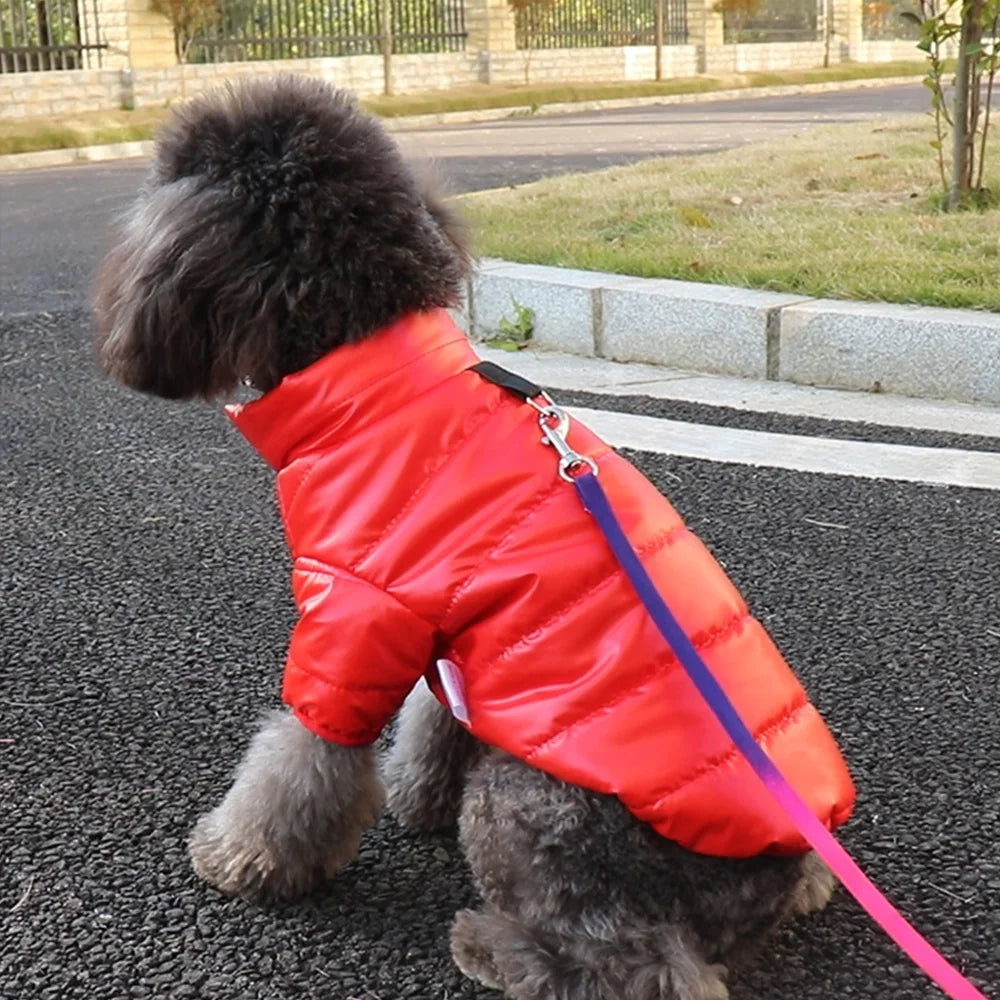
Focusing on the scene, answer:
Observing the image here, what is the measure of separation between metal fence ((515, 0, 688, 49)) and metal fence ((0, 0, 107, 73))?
8.82m

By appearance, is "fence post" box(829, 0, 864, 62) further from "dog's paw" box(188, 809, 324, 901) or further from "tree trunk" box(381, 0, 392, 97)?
"dog's paw" box(188, 809, 324, 901)

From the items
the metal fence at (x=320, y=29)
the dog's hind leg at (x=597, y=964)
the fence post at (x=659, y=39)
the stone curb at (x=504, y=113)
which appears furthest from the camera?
the fence post at (x=659, y=39)

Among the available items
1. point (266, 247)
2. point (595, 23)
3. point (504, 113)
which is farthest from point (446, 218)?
point (595, 23)

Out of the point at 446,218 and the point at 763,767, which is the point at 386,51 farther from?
the point at 763,767

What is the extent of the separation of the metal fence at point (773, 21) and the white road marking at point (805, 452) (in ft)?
95.6

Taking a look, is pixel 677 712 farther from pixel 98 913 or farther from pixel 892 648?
pixel 892 648

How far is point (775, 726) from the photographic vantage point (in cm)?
189

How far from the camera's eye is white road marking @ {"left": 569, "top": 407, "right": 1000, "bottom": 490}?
4102mm

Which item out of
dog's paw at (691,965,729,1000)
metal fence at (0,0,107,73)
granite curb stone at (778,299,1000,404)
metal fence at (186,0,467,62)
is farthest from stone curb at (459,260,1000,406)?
metal fence at (186,0,467,62)

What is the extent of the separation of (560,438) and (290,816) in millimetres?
731

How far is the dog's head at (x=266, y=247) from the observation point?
2.08 metres

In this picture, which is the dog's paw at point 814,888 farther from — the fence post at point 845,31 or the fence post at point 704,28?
the fence post at point 845,31

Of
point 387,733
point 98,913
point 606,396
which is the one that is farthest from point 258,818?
point 606,396

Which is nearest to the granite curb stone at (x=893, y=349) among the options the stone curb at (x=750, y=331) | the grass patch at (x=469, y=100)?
the stone curb at (x=750, y=331)
